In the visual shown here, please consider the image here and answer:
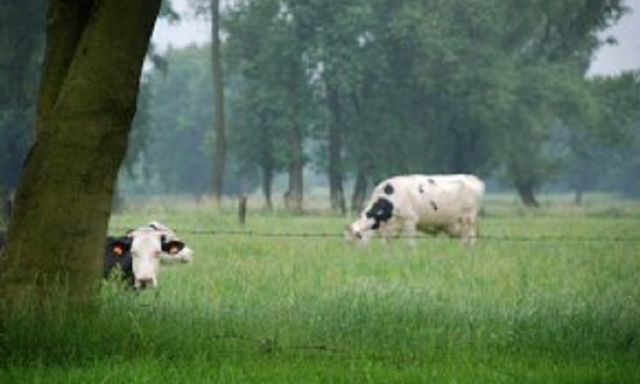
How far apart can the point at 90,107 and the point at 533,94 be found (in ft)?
154

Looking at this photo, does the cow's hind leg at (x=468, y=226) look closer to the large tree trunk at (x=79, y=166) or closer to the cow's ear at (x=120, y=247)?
the cow's ear at (x=120, y=247)

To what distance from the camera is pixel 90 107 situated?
8984 millimetres

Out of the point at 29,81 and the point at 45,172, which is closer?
the point at 45,172

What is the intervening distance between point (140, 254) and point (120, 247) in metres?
0.28

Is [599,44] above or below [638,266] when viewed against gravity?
above

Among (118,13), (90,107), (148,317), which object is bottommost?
(148,317)

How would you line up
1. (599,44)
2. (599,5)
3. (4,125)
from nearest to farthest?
(599,5)
(4,125)
(599,44)

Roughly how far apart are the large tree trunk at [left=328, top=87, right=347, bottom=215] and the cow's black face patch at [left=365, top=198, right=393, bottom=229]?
93.3 feet

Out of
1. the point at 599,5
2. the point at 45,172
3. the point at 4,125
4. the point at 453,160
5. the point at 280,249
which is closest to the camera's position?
the point at 45,172

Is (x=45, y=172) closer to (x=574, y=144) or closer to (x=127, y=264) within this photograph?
(x=127, y=264)

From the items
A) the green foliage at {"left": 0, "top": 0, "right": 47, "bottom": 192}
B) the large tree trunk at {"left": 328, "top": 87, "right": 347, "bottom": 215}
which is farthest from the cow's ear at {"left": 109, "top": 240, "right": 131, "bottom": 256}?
the large tree trunk at {"left": 328, "top": 87, "right": 347, "bottom": 215}

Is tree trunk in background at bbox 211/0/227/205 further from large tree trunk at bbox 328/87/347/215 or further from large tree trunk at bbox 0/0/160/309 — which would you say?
large tree trunk at bbox 0/0/160/309

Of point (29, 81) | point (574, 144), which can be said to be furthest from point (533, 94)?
point (29, 81)

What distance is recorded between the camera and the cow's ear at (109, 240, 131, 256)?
13344mm
